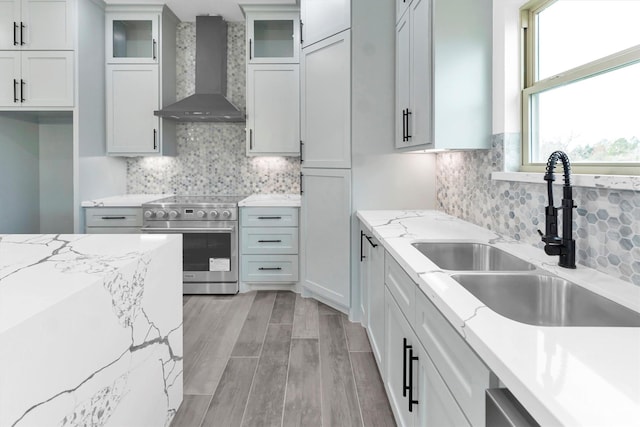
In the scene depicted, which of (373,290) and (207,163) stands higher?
(207,163)

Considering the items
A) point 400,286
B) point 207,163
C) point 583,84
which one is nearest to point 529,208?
point 583,84

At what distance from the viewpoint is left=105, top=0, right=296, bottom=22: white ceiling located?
12.4 ft

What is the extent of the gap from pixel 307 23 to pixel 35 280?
2.94 metres

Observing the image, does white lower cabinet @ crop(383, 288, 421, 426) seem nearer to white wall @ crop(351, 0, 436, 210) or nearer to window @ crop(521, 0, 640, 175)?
window @ crop(521, 0, 640, 175)

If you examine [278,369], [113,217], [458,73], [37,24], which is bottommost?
[278,369]

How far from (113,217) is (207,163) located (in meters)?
1.15

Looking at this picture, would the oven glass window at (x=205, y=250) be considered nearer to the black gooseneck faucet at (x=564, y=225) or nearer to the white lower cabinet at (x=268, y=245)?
the white lower cabinet at (x=268, y=245)

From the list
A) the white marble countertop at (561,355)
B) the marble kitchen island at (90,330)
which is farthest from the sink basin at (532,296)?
the marble kitchen island at (90,330)

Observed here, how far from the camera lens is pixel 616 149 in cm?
135

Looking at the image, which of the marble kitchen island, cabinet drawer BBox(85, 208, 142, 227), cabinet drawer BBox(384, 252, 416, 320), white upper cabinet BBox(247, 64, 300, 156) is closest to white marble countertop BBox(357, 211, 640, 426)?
cabinet drawer BBox(384, 252, 416, 320)

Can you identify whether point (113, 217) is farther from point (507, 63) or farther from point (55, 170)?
point (507, 63)

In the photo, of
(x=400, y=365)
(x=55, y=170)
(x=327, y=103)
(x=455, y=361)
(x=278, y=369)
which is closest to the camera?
(x=455, y=361)

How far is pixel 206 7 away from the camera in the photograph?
3914 millimetres

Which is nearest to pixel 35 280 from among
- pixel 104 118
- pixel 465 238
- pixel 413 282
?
pixel 413 282
